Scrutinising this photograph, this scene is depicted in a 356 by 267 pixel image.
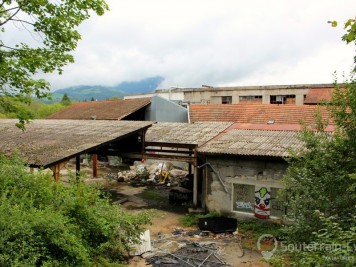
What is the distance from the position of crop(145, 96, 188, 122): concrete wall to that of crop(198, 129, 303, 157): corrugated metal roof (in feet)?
40.8

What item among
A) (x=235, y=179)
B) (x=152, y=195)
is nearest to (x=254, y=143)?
(x=235, y=179)

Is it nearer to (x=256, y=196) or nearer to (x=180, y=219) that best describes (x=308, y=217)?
(x=256, y=196)

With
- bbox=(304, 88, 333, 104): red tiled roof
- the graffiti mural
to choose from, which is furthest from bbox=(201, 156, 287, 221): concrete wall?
bbox=(304, 88, 333, 104): red tiled roof

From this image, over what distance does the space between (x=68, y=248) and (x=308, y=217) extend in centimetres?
528

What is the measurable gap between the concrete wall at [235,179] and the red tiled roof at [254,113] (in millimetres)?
10219

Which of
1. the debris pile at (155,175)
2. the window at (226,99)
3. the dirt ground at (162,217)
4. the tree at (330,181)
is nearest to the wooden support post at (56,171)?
the dirt ground at (162,217)

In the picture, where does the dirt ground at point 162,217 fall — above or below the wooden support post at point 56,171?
below

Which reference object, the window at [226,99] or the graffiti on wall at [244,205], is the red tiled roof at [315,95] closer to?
the window at [226,99]

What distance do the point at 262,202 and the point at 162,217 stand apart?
14.2ft

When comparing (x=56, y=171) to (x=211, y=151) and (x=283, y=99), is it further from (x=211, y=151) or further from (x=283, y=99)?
(x=283, y=99)

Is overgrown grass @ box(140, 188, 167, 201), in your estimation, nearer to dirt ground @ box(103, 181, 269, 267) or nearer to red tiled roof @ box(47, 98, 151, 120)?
dirt ground @ box(103, 181, 269, 267)

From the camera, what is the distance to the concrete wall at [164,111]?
94.6 feet

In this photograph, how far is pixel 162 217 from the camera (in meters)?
13.6

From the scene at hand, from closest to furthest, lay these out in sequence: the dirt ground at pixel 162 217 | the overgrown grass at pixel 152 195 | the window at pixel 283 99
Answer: the dirt ground at pixel 162 217
the overgrown grass at pixel 152 195
the window at pixel 283 99
